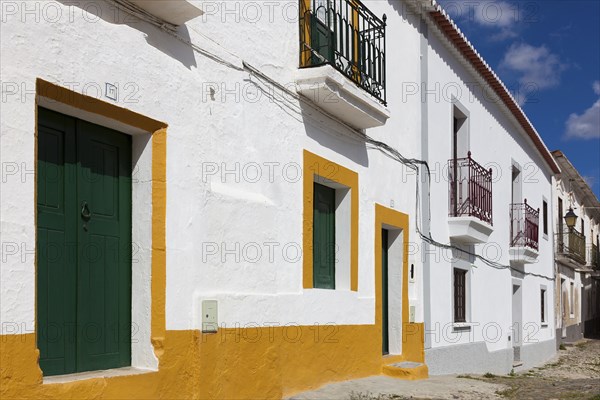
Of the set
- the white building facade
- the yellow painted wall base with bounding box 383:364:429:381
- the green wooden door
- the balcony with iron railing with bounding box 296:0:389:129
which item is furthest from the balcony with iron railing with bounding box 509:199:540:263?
the green wooden door

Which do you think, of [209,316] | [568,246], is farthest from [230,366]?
[568,246]

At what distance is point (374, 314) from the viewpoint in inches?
344

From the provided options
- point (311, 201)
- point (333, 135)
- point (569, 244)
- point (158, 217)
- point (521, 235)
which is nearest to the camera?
point (158, 217)

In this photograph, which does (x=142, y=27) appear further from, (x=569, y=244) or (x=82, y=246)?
(x=569, y=244)

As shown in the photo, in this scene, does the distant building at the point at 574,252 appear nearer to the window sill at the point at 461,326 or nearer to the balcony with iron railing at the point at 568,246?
the balcony with iron railing at the point at 568,246

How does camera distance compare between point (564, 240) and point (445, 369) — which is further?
point (564, 240)

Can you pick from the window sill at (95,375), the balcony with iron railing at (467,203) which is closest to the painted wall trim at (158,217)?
the window sill at (95,375)

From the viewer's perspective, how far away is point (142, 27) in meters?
5.14

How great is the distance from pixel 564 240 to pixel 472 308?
1161 cm

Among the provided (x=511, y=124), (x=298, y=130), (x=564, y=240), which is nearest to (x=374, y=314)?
(x=298, y=130)

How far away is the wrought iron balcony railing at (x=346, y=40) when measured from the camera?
7559mm

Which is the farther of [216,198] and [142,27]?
[216,198]

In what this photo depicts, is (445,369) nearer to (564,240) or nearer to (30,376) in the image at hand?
(30,376)

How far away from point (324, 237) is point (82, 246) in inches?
144
